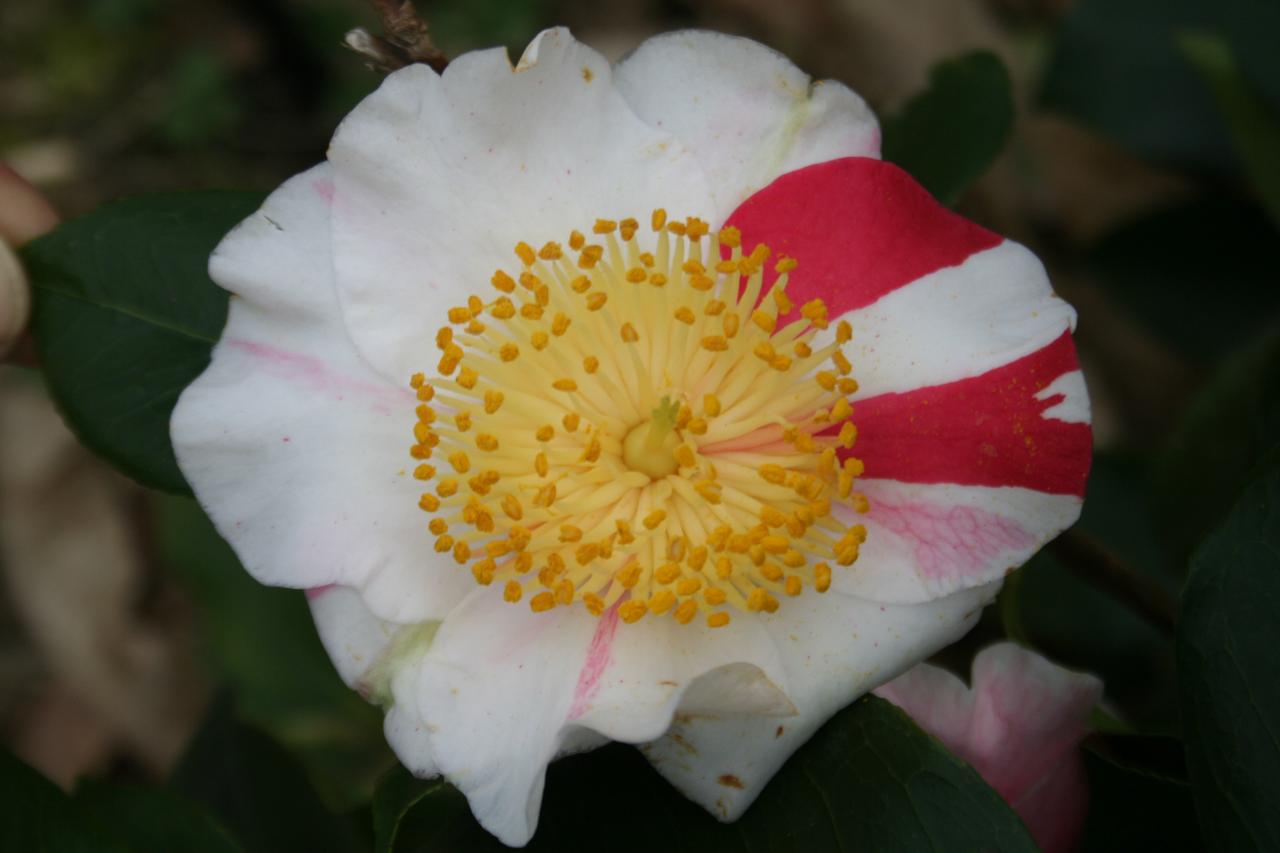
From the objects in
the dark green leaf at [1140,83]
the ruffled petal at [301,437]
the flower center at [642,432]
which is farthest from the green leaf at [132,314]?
the dark green leaf at [1140,83]

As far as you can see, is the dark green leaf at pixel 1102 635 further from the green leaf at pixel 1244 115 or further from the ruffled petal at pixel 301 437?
the ruffled petal at pixel 301 437

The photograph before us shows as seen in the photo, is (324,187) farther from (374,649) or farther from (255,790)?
(255,790)

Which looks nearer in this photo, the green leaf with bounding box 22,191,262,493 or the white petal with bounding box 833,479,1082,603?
the white petal with bounding box 833,479,1082,603

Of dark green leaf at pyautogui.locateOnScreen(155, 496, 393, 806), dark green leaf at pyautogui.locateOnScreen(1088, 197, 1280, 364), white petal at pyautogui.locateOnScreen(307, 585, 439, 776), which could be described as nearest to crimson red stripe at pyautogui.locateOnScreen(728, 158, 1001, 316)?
white petal at pyautogui.locateOnScreen(307, 585, 439, 776)

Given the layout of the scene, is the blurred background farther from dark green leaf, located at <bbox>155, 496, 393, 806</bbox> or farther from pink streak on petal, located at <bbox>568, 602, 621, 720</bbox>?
pink streak on petal, located at <bbox>568, 602, 621, 720</bbox>

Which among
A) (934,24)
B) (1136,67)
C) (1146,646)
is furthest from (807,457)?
(934,24)
